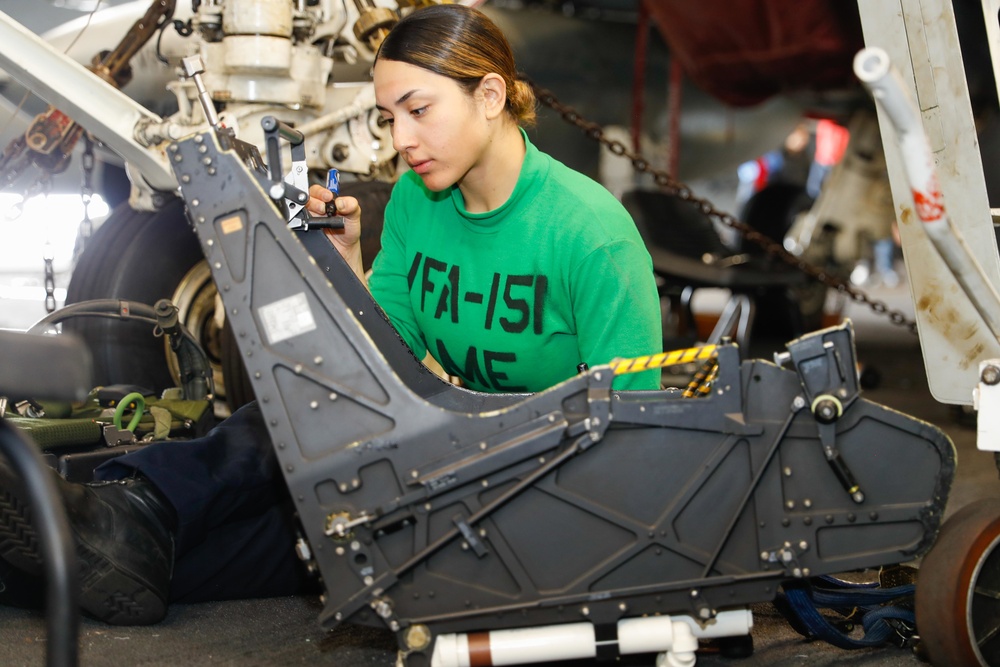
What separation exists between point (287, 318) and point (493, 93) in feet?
2.04

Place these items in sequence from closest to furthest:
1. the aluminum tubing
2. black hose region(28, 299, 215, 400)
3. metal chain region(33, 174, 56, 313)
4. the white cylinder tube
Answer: the aluminum tubing < the white cylinder tube < black hose region(28, 299, 215, 400) < metal chain region(33, 174, 56, 313)

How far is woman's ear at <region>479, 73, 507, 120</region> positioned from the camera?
1833mm

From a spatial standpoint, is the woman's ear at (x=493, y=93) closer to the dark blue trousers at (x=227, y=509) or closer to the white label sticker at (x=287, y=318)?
the white label sticker at (x=287, y=318)

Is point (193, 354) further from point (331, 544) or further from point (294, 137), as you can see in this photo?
point (331, 544)

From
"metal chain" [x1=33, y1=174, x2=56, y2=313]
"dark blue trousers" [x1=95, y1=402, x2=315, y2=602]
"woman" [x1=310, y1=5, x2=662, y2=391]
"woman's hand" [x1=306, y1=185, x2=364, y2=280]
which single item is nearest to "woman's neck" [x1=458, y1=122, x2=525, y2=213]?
"woman" [x1=310, y1=5, x2=662, y2=391]

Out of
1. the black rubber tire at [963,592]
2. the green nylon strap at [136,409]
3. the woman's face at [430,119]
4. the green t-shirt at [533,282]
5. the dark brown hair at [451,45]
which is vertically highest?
the dark brown hair at [451,45]

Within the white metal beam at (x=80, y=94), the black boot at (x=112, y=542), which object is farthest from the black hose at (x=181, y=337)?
the black boot at (x=112, y=542)

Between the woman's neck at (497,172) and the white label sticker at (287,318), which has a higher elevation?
the woman's neck at (497,172)

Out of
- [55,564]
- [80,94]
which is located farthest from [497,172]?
[80,94]

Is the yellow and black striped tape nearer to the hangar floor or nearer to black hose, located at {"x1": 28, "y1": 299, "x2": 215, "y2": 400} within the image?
the hangar floor

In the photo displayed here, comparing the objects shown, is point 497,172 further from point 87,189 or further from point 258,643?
point 87,189

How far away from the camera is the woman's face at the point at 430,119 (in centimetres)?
174

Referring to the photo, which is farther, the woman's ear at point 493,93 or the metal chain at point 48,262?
the metal chain at point 48,262

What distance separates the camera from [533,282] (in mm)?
1862
